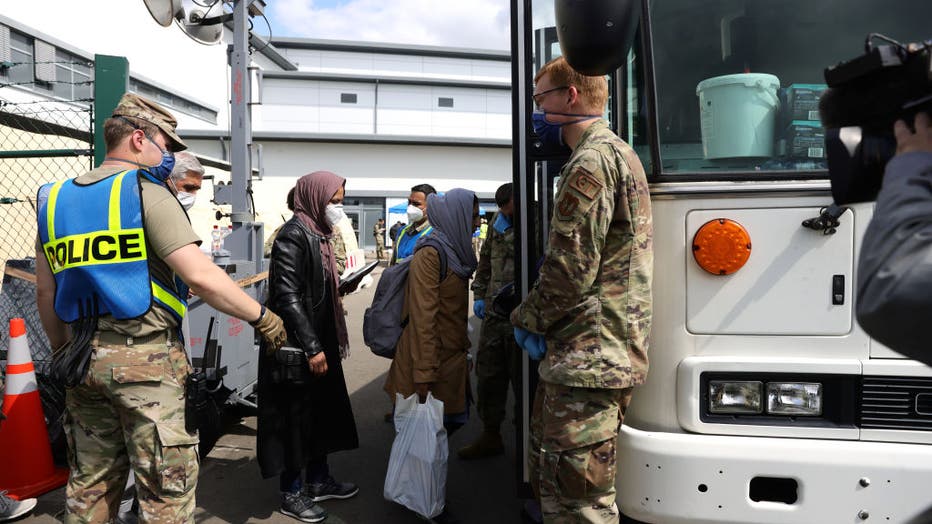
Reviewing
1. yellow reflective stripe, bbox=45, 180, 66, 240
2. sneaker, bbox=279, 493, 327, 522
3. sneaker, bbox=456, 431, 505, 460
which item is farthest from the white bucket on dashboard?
sneaker, bbox=456, 431, 505, 460

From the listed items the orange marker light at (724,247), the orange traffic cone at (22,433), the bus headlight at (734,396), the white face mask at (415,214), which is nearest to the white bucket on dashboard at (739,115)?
the orange marker light at (724,247)

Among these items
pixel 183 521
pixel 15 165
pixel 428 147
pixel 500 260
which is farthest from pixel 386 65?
pixel 183 521

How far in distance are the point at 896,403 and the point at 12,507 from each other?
4.15 m

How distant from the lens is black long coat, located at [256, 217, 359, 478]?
327cm

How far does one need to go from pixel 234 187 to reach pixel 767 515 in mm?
5478

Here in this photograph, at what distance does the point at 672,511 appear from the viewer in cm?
225

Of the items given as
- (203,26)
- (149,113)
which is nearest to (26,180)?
(203,26)

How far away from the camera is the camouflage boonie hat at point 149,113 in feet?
8.23

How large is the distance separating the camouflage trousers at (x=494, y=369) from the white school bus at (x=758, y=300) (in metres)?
2.06

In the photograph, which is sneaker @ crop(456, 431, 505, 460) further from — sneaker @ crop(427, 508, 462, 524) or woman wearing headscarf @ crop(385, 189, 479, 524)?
sneaker @ crop(427, 508, 462, 524)

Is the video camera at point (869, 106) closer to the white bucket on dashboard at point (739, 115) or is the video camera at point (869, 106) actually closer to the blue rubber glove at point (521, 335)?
the white bucket on dashboard at point (739, 115)

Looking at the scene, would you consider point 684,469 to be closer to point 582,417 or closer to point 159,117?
point 582,417

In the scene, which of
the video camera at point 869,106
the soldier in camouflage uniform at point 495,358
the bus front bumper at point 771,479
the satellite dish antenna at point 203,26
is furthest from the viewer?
the satellite dish antenna at point 203,26

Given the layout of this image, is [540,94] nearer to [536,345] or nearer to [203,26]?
[536,345]
